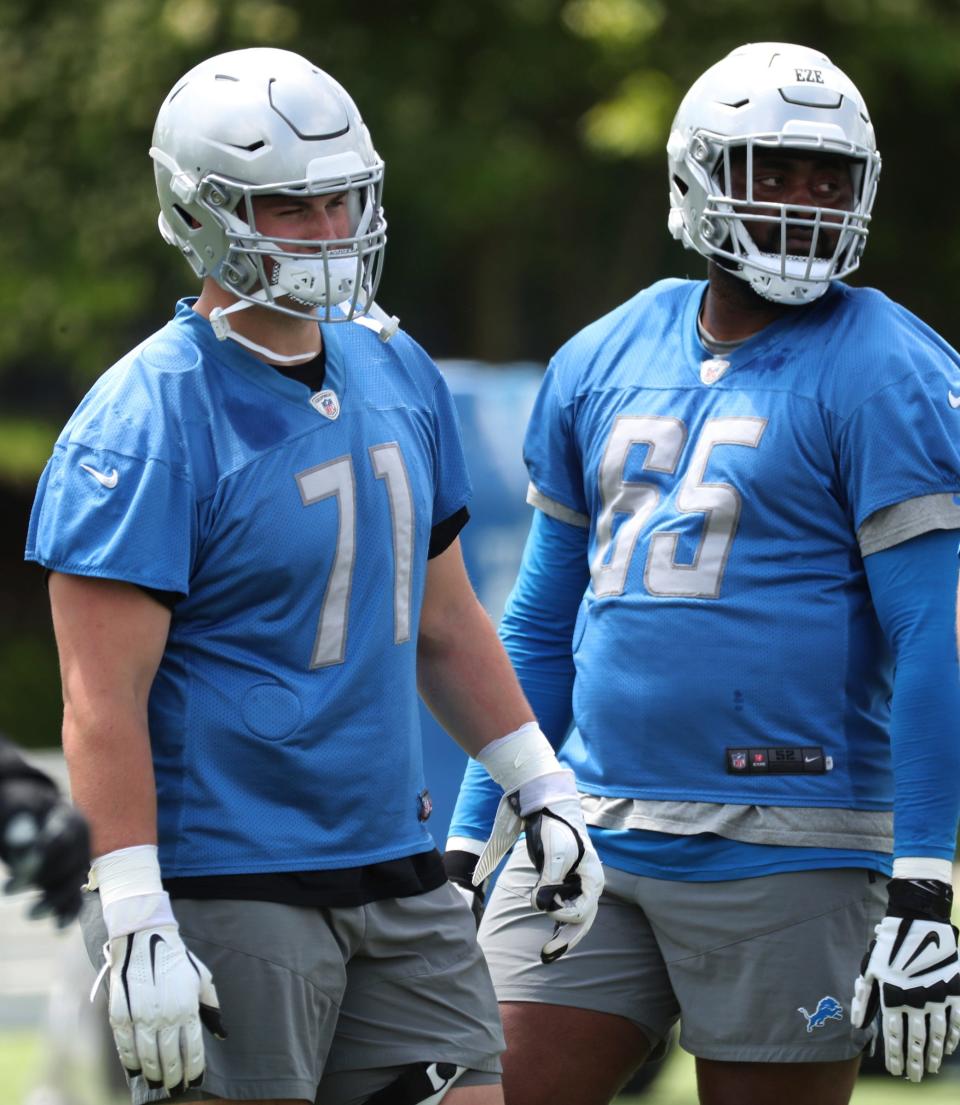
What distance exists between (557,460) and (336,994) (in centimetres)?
121

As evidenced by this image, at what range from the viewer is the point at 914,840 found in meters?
3.41

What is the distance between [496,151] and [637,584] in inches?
465

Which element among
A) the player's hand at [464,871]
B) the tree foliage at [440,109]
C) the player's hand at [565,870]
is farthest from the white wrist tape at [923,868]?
the tree foliage at [440,109]

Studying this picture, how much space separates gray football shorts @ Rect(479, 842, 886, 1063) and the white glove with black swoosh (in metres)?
0.95

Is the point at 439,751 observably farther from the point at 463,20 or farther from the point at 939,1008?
the point at 463,20

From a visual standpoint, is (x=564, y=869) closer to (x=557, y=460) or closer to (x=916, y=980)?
(x=916, y=980)

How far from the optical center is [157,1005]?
2805mm

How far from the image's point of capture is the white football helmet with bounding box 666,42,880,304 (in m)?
3.63

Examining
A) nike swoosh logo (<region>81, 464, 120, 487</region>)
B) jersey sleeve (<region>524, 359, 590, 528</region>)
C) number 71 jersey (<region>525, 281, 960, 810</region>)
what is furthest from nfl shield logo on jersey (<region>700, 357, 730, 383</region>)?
nike swoosh logo (<region>81, 464, 120, 487</region>)

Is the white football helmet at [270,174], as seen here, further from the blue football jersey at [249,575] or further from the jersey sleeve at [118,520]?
the jersey sleeve at [118,520]

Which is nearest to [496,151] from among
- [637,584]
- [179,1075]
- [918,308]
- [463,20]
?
[463,20]

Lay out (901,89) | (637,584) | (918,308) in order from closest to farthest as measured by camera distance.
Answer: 1. (637,584)
2. (901,89)
3. (918,308)

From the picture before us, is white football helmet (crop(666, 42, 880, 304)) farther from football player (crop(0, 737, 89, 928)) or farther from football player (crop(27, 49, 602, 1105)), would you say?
football player (crop(0, 737, 89, 928))

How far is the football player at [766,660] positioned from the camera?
11.4ft
